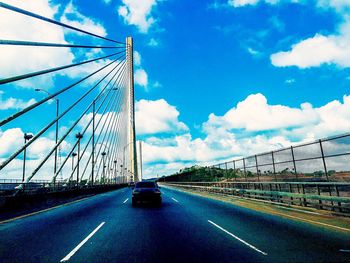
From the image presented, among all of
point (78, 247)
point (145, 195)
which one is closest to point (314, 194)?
point (145, 195)

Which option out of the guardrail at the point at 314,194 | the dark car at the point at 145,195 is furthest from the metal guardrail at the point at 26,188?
the guardrail at the point at 314,194

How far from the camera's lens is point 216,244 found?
7.03 meters

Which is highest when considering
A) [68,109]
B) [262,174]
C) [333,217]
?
[68,109]

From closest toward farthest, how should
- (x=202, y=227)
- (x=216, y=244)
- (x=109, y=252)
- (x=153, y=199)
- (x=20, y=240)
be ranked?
(x=109, y=252) → (x=216, y=244) → (x=20, y=240) → (x=202, y=227) → (x=153, y=199)

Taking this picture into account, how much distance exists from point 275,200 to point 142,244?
43.4 ft

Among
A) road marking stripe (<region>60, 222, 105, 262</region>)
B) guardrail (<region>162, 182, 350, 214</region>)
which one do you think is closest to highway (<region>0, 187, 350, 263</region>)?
road marking stripe (<region>60, 222, 105, 262</region>)

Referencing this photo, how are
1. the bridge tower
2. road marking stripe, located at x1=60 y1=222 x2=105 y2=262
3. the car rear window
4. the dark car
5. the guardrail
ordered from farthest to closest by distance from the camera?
the bridge tower, the car rear window, the dark car, the guardrail, road marking stripe, located at x1=60 y1=222 x2=105 y2=262

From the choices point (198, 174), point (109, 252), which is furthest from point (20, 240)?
point (198, 174)

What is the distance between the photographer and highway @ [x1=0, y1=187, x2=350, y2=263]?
19.5 ft

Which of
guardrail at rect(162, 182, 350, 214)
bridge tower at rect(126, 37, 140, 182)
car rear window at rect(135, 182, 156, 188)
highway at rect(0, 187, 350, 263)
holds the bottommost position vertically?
highway at rect(0, 187, 350, 263)

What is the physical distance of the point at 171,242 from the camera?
7289 millimetres

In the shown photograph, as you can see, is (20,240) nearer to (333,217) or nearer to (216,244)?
(216,244)

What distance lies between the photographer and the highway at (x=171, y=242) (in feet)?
19.5

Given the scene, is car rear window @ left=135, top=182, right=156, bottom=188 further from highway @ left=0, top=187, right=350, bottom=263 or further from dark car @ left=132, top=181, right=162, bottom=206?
highway @ left=0, top=187, right=350, bottom=263
